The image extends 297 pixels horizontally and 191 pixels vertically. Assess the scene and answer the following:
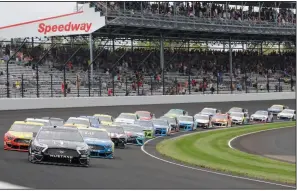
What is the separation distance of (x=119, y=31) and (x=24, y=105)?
2247 centimetres

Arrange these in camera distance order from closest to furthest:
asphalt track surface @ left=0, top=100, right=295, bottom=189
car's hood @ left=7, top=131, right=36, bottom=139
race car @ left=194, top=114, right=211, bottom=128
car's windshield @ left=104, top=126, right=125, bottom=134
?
asphalt track surface @ left=0, top=100, right=295, bottom=189
car's hood @ left=7, top=131, right=36, bottom=139
car's windshield @ left=104, top=126, right=125, bottom=134
race car @ left=194, top=114, right=211, bottom=128

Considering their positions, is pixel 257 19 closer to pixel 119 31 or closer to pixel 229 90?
pixel 229 90

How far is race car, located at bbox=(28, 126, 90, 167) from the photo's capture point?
2061 centimetres

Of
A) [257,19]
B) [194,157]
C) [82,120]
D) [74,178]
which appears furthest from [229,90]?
[74,178]

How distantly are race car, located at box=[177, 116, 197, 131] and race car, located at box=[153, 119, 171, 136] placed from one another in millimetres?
5152

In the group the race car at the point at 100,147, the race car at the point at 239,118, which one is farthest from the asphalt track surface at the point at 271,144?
the race car at the point at 100,147

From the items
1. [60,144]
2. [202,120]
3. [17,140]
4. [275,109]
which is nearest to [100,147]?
[17,140]

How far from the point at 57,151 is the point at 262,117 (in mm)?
44032

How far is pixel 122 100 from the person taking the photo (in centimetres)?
5825

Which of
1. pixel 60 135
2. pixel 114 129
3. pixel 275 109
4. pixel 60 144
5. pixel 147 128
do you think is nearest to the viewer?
pixel 60 144

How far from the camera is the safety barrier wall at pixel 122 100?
49.2 meters

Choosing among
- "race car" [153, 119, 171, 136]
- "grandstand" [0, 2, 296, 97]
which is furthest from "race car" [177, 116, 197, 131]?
"grandstand" [0, 2, 296, 97]

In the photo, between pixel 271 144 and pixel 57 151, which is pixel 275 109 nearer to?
pixel 271 144

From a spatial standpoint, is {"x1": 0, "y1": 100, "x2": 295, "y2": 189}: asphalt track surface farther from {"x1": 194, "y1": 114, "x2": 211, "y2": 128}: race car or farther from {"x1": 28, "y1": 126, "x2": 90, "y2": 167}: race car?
{"x1": 194, "y1": 114, "x2": 211, "y2": 128}: race car
